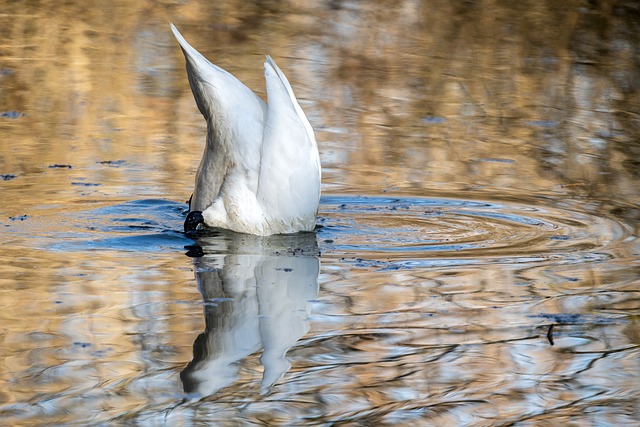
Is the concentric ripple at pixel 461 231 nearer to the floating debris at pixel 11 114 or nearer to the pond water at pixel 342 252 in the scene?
the pond water at pixel 342 252

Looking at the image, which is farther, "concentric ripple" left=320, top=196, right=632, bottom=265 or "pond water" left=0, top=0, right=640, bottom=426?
"concentric ripple" left=320, top=196, right=632, bottom=265

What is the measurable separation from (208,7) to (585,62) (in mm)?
4833

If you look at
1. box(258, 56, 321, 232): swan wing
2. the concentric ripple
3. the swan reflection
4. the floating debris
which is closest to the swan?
box(258, 56, 321, 232): swan wing

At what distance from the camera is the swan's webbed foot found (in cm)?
622

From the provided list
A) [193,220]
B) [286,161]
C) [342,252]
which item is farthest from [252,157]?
[342,252]

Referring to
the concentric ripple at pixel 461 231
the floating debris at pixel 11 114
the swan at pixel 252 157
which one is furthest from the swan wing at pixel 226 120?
the floating debris at pixel 11 114

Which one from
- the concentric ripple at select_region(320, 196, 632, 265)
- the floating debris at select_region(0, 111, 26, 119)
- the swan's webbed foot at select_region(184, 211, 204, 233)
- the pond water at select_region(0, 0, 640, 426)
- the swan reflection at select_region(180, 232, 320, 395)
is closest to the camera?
the pond water at select_region(0, 0, 640, 426)

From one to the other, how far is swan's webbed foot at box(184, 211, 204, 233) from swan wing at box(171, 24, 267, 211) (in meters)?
0.19

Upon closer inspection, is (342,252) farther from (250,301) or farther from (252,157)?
(250,301)

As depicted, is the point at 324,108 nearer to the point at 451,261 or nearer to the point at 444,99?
the point at 444,99

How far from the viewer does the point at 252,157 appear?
611 centimetres

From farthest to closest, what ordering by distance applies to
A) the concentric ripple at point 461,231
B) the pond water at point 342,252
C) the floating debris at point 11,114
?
the floating debris at point 11,114 < the concentric ripple at point 461,231 < the pond water at point 342,252

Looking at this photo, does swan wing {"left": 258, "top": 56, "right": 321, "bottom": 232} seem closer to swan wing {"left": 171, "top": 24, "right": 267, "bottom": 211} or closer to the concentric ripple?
swan wing {"left": 171, "top": 24, "right": 267, "bottom": 211}

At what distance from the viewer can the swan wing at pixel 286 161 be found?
609cm
